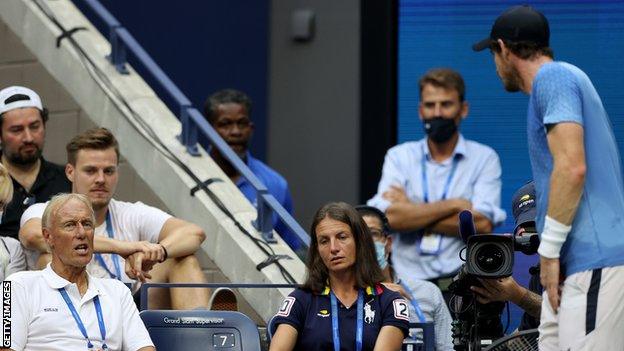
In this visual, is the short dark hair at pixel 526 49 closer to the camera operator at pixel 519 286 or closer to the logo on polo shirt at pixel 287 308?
the camera operator at pixel 519 286

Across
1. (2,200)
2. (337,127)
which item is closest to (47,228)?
(2,200)

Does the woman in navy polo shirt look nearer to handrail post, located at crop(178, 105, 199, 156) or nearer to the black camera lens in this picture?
the black camera lens

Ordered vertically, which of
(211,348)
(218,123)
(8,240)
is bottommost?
(211,348)

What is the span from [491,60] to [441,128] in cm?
221

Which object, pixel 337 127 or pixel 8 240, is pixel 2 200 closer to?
pixel 8 240

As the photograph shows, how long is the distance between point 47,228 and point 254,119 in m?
5.51

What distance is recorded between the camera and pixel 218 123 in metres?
11.1

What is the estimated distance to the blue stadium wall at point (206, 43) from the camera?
13070 millimetres

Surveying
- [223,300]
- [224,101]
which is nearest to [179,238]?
[223,300]

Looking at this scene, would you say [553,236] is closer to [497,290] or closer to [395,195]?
[497,290]

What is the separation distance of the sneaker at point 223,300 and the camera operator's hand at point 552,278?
8.77 feet

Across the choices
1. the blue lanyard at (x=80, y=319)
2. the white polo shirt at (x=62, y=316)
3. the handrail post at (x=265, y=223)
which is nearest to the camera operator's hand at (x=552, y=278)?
the white polo shirt at (x=62, y=316)

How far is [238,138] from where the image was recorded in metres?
A: 11.0

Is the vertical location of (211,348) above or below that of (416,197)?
below
